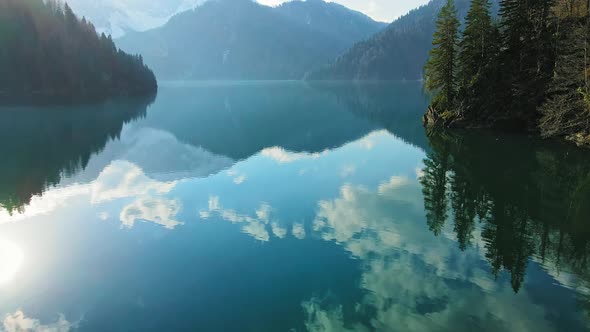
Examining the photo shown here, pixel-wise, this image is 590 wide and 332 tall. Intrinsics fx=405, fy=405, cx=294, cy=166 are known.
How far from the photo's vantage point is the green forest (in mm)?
50031

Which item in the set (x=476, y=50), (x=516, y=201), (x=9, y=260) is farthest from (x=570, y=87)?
(x=9, y=260)

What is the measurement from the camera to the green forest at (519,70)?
Result: 50.0 m

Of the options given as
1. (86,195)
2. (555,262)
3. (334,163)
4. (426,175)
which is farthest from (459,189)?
(86,195)

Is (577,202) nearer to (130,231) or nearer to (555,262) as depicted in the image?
(555,262)

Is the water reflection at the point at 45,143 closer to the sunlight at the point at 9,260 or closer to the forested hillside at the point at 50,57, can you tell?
the sunlight at the point at 9,260

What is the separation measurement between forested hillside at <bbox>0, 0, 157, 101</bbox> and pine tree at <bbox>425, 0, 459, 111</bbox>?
402 feet

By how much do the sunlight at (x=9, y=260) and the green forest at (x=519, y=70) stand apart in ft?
183

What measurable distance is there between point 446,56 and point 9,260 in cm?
6581

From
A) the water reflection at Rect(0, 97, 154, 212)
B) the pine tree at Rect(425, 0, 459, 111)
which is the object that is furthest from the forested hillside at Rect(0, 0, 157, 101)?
the pine tree at Rect(425, 0, 459, 111)

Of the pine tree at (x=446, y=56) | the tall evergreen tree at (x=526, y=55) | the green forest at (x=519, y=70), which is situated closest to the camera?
the green forest at (x=519, y=70)

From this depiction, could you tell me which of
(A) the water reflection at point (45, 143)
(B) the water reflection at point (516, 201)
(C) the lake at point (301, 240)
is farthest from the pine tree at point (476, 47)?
(A) the water reflection at point (45, 143)

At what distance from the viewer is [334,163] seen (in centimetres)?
4812

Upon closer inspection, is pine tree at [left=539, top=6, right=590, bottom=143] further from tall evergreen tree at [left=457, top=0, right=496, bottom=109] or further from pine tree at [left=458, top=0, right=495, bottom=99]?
pine tree at [left=458, top=0, right=495, bottom=99]

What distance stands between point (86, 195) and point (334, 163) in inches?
1038
